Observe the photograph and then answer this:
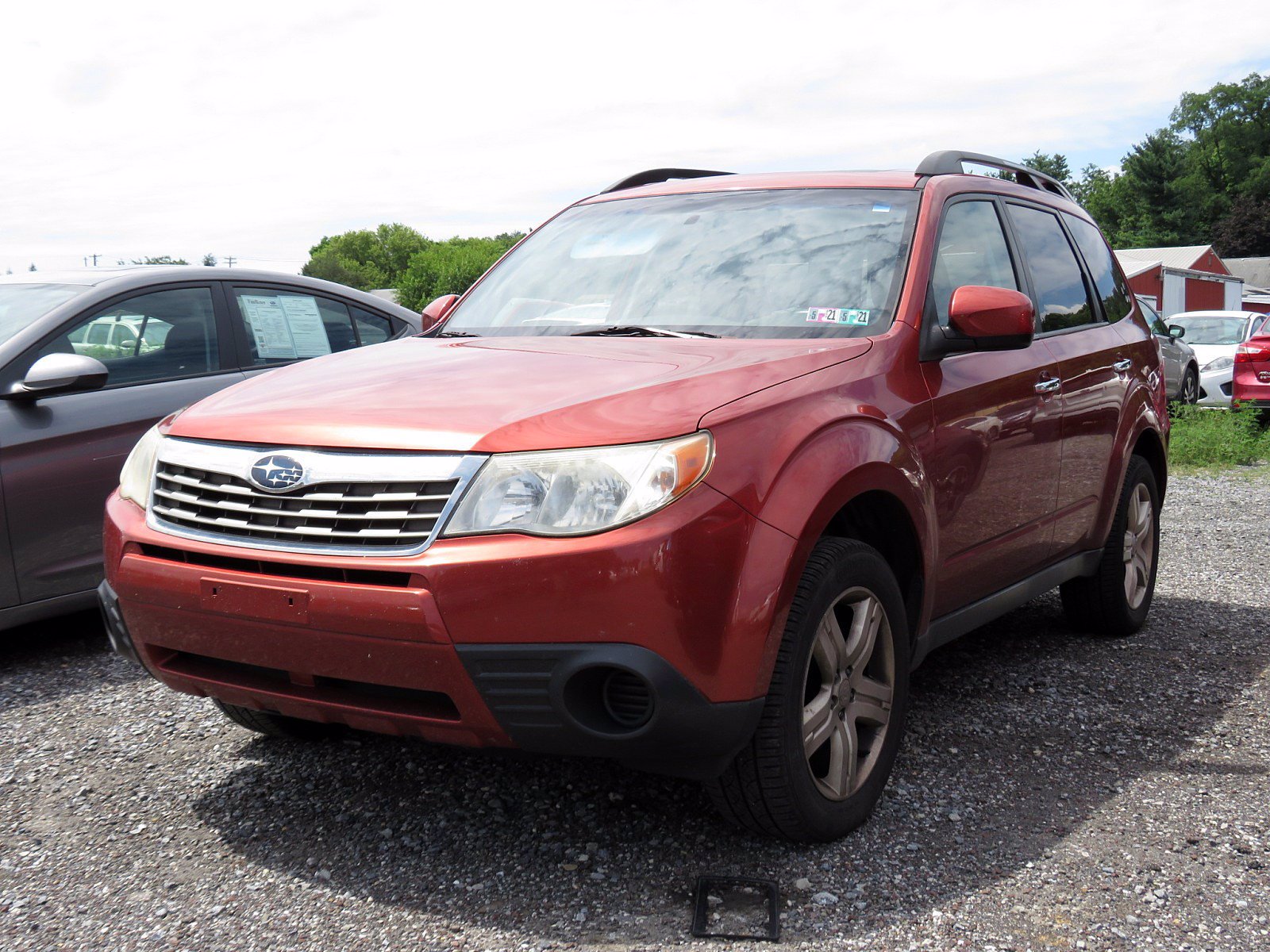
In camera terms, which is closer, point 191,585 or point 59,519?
point 191,585

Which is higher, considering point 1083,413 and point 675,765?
point 1083,413

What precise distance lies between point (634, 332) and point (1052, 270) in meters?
1.94

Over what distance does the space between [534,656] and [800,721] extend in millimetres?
696

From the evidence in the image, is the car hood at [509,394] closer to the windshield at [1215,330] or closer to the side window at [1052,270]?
the side window at [1052,270]

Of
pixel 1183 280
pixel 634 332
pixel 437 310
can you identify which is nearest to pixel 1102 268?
pixel 634 332

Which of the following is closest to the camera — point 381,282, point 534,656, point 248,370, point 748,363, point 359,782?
point 534,656

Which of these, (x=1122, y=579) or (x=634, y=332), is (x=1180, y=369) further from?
(x=634, y=332)

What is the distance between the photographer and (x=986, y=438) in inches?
152

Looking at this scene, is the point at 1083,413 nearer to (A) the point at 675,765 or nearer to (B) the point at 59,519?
(A) the point at 675,765

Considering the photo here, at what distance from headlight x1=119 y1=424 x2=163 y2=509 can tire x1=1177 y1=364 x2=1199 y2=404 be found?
51.6ft

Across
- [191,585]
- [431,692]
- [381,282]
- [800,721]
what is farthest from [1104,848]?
[381,282]

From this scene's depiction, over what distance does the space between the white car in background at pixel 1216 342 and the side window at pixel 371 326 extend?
13033 millimetres

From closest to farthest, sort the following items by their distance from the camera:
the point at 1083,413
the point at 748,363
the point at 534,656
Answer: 1. the point at 534,656
2. the point at 748,363
3. the point at 1083,413

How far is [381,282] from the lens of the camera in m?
147
